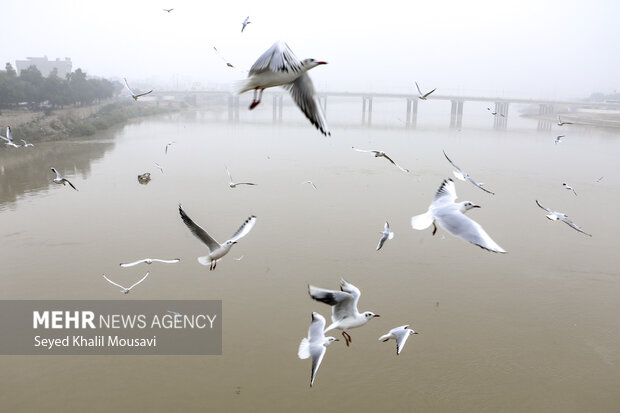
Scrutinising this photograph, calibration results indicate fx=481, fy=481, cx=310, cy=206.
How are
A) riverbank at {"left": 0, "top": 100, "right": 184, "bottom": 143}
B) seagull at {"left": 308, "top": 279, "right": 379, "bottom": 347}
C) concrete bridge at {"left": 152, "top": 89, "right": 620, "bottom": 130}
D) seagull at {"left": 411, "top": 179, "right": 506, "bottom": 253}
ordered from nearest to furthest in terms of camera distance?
seagull at {"left": 411, "top": 179, "right": 506, "bottom": 253}, seagull at {"left": 308, "top": 279, "right": 379, "bottom": 347}, riverbank at {"left": 0, "top": 100, "right": 184, "bottom": 143}, concrete bridge at {"left": 152, "top": 89, "right": 620, "bottom": 130}

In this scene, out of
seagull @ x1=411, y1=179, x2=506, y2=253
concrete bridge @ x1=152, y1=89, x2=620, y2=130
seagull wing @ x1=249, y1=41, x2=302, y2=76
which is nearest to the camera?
seagull wing @ x1=249, y1=41, x2=302, y2=76

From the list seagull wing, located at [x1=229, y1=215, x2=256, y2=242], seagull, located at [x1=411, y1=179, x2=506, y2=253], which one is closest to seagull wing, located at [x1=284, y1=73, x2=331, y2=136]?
seagull, located at [x1=411, y1=179, x2=506, y2=253]

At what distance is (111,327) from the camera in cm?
706

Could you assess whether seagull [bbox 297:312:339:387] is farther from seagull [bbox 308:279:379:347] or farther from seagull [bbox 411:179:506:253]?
seagull [bbox 411:179:506:253]

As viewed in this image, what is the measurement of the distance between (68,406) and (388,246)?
6.62 metres

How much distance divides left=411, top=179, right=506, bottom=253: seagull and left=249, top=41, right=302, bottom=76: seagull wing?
1211 mm

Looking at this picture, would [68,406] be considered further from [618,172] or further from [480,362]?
[618,172]

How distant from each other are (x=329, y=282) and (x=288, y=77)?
6.72 meters

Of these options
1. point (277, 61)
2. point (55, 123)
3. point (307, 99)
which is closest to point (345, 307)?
point (307, 99)

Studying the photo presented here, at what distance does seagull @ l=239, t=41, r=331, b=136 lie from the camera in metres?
1.90

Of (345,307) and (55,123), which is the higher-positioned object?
(55,123)

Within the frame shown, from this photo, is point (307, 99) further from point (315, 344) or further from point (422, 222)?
point (315, 344)

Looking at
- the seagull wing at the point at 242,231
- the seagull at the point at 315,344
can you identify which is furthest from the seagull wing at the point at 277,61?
the seagull at the point at 315,344

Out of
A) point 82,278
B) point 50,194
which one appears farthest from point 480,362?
point 50,194
